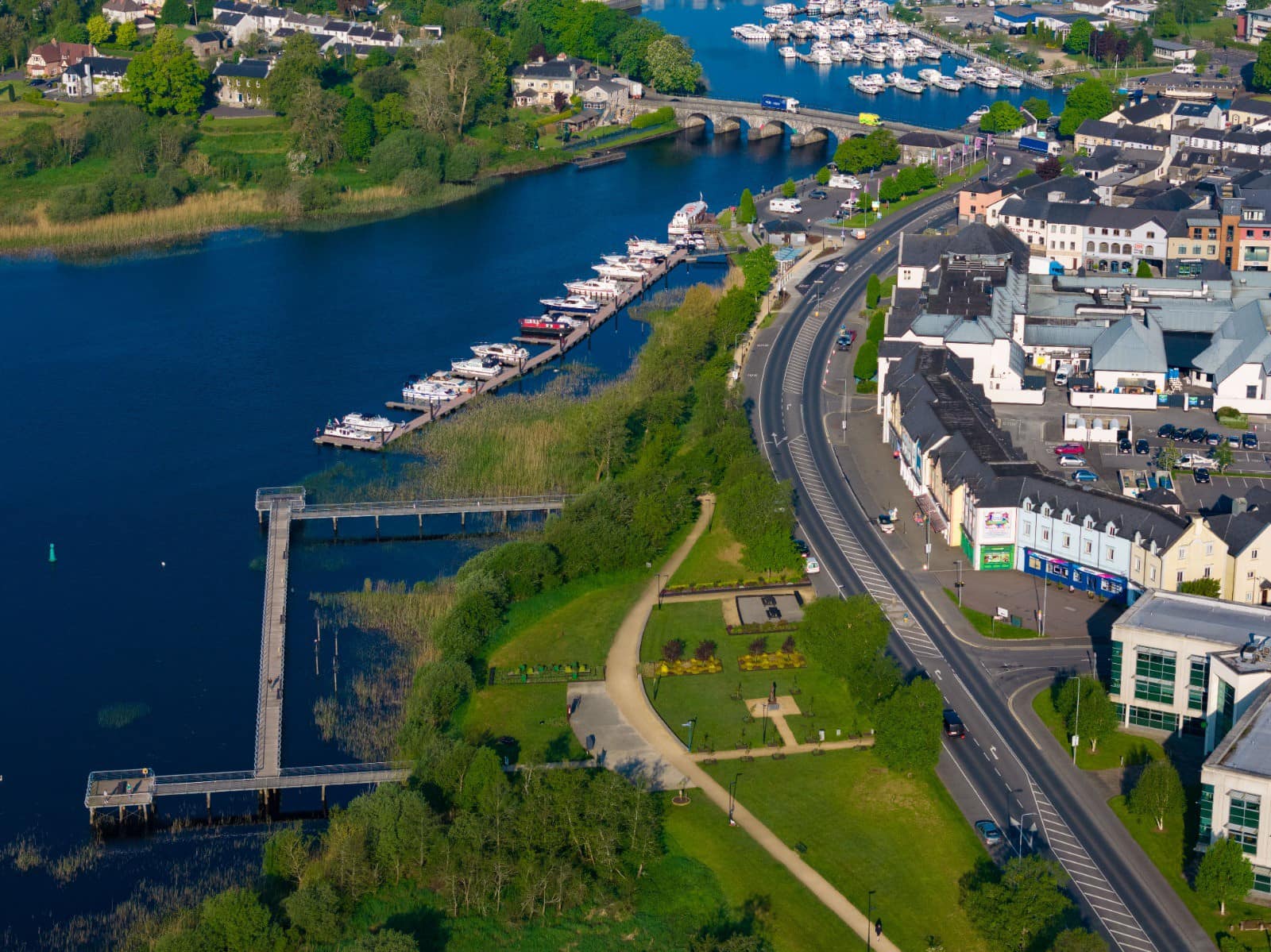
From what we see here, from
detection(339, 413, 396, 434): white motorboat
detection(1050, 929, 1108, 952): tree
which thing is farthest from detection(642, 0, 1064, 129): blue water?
detection(1050, 929, 1108, 952): tree

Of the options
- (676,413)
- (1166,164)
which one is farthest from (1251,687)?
(1166,164)

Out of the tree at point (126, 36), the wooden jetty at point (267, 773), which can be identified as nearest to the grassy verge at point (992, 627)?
the wooden jetty at point (267, 773)

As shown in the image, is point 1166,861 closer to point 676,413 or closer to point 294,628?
point 294,628

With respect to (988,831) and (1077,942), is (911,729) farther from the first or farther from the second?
(1077,942)

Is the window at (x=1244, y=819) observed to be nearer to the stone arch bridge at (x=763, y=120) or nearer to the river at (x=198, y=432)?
the river at (x=198, y=432)

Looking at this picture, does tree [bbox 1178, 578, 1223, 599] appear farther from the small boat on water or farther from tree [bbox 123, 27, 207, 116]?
tree [bbox 123, 27, 207, 116]

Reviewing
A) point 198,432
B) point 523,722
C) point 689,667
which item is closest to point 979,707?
point 689,667
